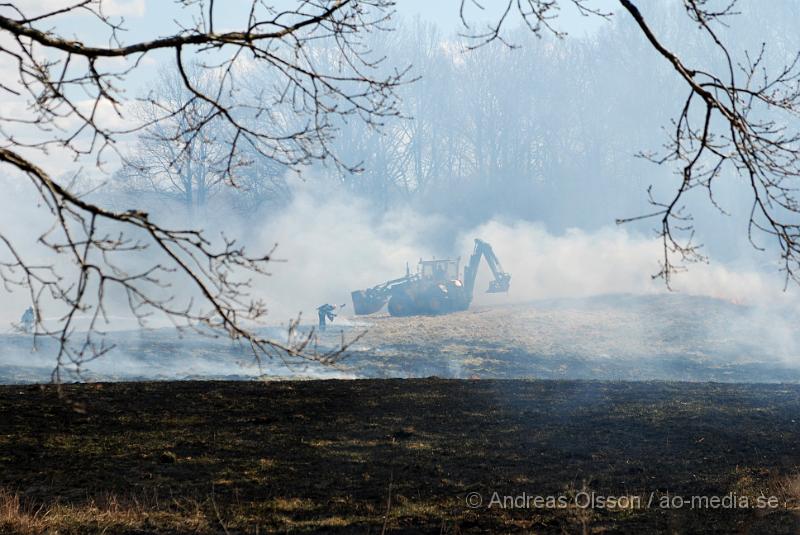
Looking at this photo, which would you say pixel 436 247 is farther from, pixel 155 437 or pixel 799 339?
pixel 155 437

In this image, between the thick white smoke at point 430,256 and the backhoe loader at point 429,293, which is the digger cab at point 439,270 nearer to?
the backhoe loader at point 429,293

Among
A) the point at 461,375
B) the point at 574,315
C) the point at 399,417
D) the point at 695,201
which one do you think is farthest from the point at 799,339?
the point at 695,201

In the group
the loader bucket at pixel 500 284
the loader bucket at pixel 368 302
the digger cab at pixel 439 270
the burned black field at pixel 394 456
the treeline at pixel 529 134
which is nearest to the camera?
the burned black field at pixel 394 456

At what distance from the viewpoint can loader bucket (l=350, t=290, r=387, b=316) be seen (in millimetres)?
36750

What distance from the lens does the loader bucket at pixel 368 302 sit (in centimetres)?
3675

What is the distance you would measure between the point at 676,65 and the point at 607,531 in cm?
360

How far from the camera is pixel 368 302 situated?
36.8m

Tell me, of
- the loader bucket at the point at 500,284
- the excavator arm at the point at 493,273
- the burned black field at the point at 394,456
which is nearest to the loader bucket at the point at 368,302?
the excavator arm at the point at 493,273

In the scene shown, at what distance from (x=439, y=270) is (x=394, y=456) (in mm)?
28832

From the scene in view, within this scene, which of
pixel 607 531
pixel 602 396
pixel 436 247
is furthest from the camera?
pixel 436 247

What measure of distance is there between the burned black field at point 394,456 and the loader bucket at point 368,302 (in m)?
23.5

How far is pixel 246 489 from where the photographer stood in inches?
314

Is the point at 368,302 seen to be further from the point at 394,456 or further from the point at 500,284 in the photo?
the point at 394,456

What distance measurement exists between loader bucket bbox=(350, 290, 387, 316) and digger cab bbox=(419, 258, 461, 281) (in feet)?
6.37
